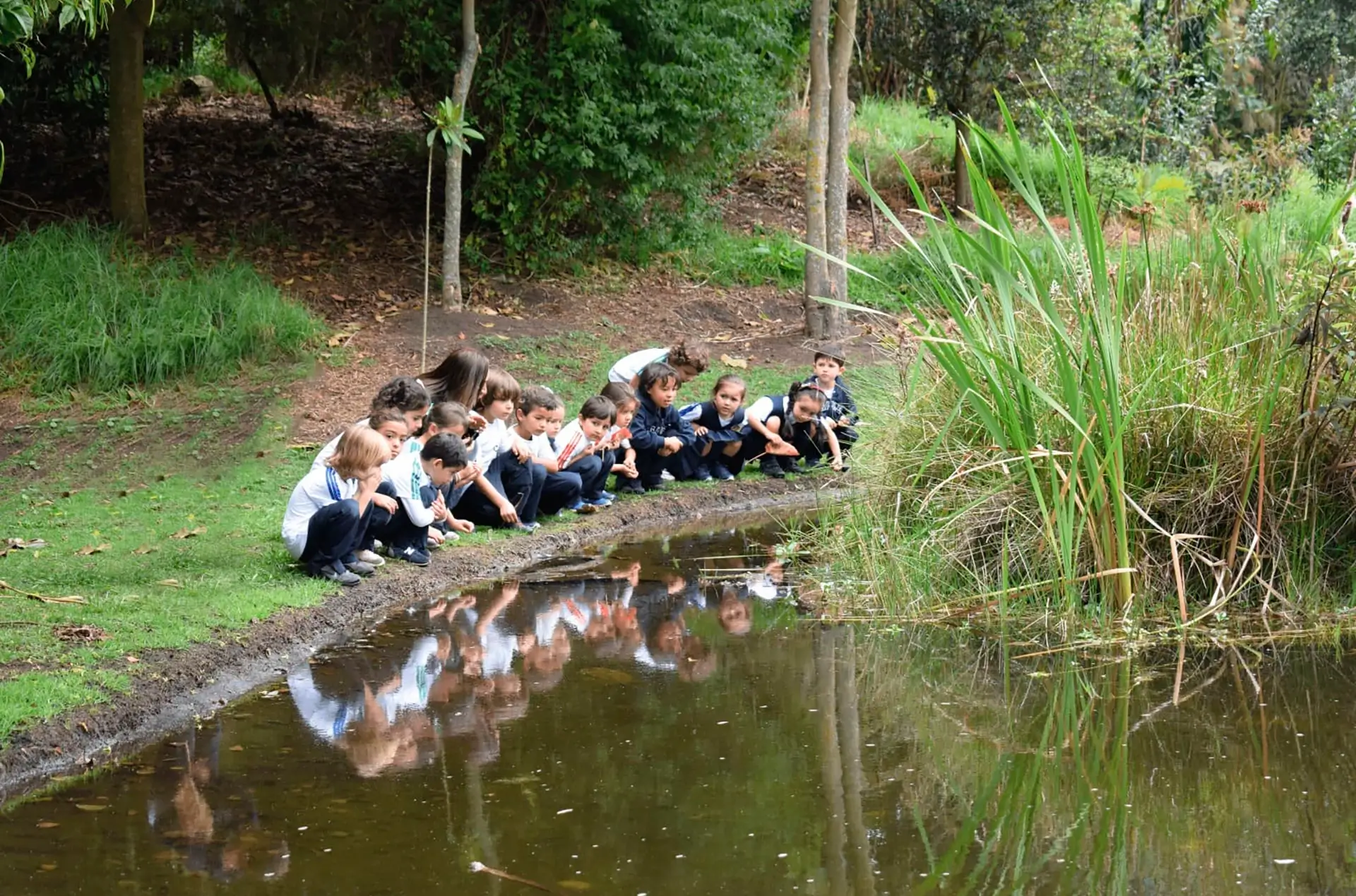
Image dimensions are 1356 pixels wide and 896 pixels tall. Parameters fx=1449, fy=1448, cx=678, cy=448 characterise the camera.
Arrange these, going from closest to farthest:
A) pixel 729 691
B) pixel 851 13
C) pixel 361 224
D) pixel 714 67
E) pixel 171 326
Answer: pixel 729 691 → pixel 171 326 → pixel 851 13 → pixel 714 67 → pixel 361 224

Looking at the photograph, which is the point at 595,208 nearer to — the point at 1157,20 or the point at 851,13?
the point at 851,13

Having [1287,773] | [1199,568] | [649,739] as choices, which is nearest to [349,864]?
[649,739]

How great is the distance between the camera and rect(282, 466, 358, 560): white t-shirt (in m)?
6.56

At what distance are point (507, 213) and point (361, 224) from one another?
5.89ft

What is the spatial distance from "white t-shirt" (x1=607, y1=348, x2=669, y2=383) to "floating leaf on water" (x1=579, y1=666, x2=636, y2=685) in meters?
4.23

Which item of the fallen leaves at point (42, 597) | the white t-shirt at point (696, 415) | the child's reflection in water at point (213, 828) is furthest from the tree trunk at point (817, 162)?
the child's reflection in water at point (213, 828)

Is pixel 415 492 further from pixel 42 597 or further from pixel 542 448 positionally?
pixel 42 597

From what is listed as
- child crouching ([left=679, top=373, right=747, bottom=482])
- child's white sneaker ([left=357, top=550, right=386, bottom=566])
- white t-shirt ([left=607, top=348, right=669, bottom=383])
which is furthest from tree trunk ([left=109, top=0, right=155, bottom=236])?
child's white sneaker ([left=357, top=550, right=386, bottom=566])

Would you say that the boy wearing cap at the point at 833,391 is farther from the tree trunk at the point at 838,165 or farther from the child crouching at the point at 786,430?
the tree trunk at the point at 838,165

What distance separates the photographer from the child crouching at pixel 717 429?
31.9ft

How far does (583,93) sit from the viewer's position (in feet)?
43.3

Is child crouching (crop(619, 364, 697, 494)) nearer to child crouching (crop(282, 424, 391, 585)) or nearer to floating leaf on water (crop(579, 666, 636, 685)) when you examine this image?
child crouching (crop(282, 424, 391, 585))

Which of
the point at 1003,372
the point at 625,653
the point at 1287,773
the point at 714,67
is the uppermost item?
the point at 714,67

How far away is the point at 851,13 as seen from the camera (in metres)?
12.4
